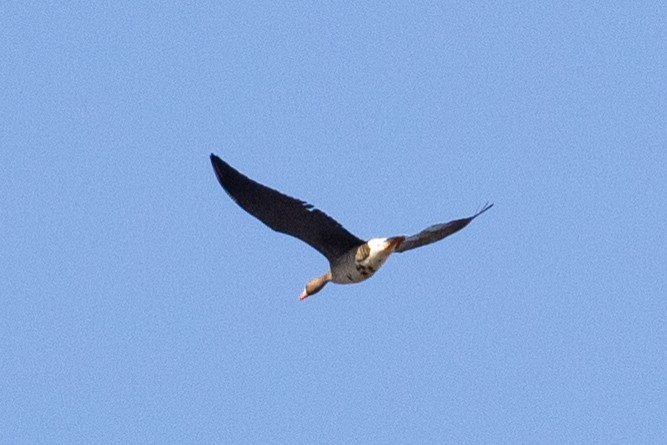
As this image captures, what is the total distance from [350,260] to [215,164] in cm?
259

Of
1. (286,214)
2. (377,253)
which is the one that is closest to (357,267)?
(377,253)

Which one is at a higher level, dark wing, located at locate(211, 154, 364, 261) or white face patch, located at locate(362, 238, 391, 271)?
dark wing, located at locate(211, 154, 364, 261)

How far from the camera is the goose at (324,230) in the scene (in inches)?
989

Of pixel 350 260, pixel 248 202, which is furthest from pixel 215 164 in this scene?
pixel 350 260

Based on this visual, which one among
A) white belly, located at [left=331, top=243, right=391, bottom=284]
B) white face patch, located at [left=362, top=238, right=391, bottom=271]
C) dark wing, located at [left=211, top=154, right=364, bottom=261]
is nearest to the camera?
dark wing, located at [left=211, top=154, right=364, bottom=261]

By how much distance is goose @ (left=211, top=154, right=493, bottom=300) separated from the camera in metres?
25.1

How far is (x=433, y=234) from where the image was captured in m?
26.4

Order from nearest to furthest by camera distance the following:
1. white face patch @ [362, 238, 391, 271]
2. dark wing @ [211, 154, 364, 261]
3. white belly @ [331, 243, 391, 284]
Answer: dark wing @ [211, 154, 364, 261], white face patch @ [362, 238, 391, 271], white belly @ [331, 243, 391, 284]

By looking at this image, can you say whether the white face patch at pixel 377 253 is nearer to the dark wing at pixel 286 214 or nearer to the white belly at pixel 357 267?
the white belly at pixel 357 267

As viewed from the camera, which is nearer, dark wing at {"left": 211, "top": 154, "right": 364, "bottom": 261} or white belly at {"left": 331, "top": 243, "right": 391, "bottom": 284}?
dark wing at {"left": 211, "top": 154, "right": 364, "bottom": 261}

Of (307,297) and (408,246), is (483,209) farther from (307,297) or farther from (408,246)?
(307,297)

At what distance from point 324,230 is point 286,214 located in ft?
2.33

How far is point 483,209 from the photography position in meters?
25.7

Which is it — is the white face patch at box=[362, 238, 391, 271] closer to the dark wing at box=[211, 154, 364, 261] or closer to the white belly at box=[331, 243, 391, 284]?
the white belly at box=[331, 243, 391, 284]
